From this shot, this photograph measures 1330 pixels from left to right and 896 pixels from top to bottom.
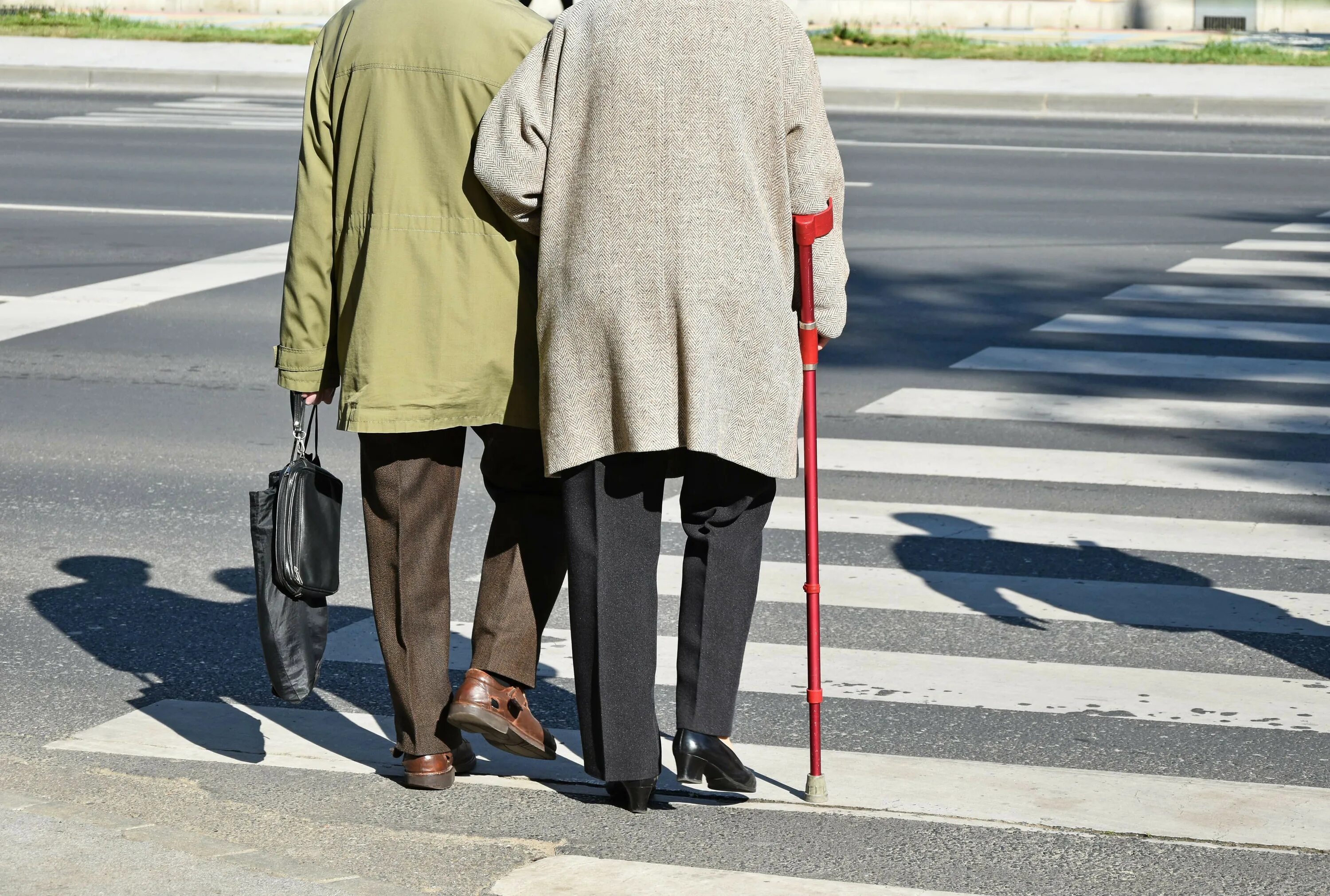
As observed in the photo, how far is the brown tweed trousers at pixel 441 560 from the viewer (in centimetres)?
385

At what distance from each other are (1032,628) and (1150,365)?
3.71 metres

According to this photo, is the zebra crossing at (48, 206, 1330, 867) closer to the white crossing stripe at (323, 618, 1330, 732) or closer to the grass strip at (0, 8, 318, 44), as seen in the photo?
the white crossing stripe at (323, 618, 1330, 732)

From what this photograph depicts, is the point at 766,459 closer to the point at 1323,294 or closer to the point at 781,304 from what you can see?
the point at 781,304

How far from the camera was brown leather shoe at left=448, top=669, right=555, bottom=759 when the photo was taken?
152 inches

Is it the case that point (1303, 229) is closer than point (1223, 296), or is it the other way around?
point (1223, 296)

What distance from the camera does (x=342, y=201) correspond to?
12.4 feet

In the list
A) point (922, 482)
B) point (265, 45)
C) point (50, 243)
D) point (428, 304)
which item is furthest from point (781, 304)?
point (265, 45)

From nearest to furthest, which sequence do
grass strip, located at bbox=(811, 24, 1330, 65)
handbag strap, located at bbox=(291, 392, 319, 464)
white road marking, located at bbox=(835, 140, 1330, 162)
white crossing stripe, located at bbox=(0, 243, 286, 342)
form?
handbag strap, located at bbox=(291, 392, 319, 464)
white crossing stripe, located at bbox=(0, 243, 286, 342)
white road marking, located at bbox=(835, 140, 1330, 162)
grass strip, located at bbox=(811, 24, 1330, 65)

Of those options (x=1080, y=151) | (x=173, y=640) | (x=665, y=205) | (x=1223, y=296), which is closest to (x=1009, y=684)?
(x=665, y=205)

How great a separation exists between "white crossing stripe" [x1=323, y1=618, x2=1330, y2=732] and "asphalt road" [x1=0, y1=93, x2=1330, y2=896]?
5cm

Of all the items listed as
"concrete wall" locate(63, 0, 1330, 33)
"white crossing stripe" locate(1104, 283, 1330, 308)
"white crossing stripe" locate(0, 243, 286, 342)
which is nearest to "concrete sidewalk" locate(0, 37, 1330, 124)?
"concrete wall" locate(63, 0, 1330, 33)

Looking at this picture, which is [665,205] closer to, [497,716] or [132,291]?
[497,716]

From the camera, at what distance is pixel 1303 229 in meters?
12.6

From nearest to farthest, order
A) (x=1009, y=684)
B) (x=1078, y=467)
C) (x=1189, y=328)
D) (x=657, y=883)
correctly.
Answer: (x=657, y=883) → (x=1009, y=684) → (x=1078, y=467) → (x=1189, y=328)
